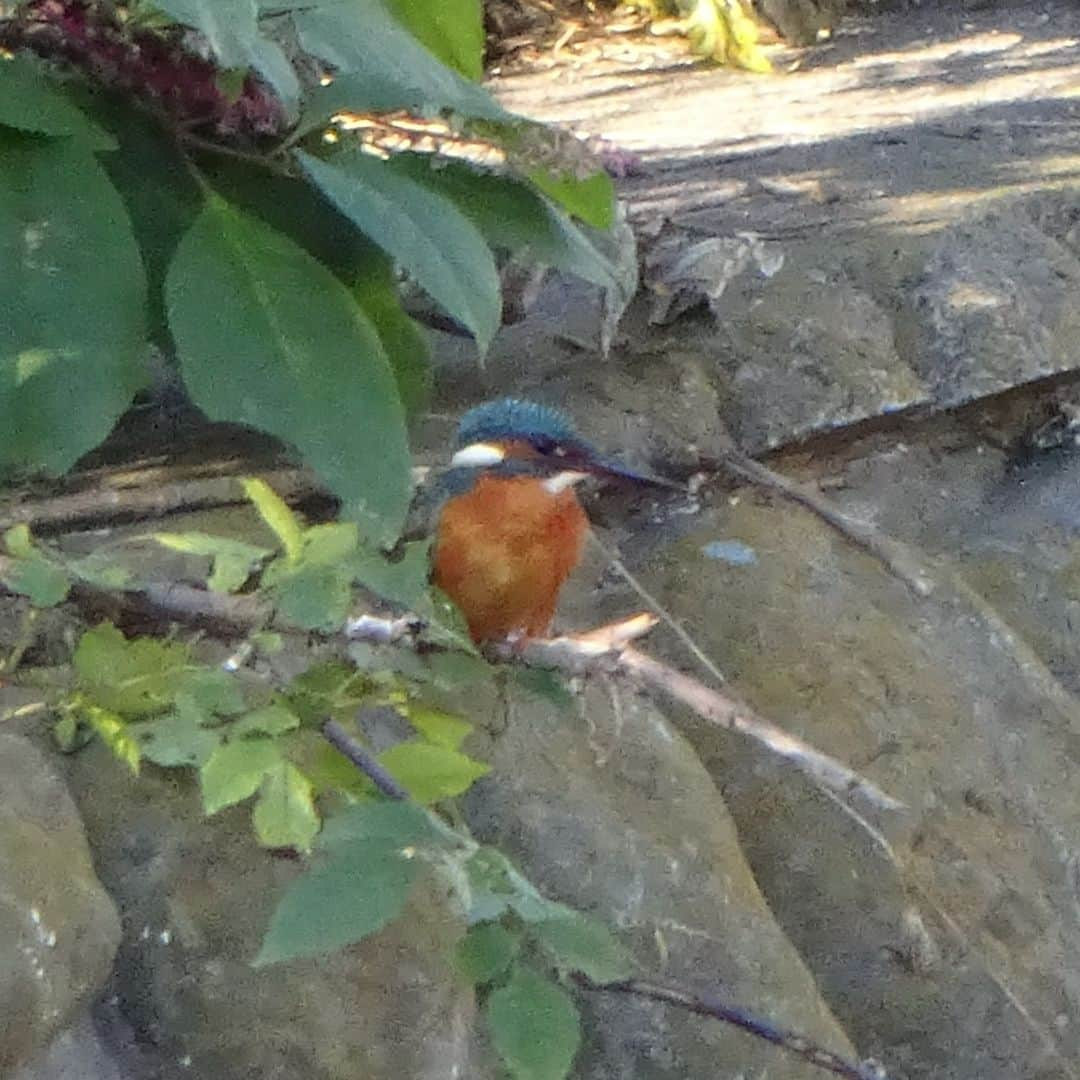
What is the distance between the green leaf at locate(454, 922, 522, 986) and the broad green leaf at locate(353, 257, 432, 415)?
0.82 m

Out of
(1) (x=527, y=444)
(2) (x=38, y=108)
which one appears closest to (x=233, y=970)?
(1) (x=527, y=444)

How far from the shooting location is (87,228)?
4.60 feet

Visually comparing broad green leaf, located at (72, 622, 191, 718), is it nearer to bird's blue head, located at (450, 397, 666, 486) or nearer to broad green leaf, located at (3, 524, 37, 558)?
broad green leaf, located at (3, 524, 37, 558)

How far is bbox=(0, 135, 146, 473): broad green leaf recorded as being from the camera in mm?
1382

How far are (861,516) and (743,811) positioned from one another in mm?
618

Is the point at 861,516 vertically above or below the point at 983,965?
above

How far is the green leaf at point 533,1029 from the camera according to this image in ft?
3.09

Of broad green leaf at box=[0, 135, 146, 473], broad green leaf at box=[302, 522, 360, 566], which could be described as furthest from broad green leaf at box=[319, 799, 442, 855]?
broad green leaf at box=[0, 135, 146, 473]

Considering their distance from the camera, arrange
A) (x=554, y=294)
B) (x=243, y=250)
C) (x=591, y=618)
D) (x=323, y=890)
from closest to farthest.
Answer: (x=323, y=890)
(x=243, y=250)
(x=591, y=618)
(x=554, y=294)

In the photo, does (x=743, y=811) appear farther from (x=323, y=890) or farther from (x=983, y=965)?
(x=323, y=890)

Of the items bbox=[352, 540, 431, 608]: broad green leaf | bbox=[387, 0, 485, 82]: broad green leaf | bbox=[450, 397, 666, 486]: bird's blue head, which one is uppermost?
bbox=[387, 0, 485, 82]: broad green leaf

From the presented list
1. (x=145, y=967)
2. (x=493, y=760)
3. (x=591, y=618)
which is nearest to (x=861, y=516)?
(x=591, y=618)

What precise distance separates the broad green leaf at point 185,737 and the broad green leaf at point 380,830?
20 cm

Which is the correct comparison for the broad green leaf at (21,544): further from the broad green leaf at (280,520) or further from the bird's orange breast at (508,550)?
the bird's orange breast at (508,550)
